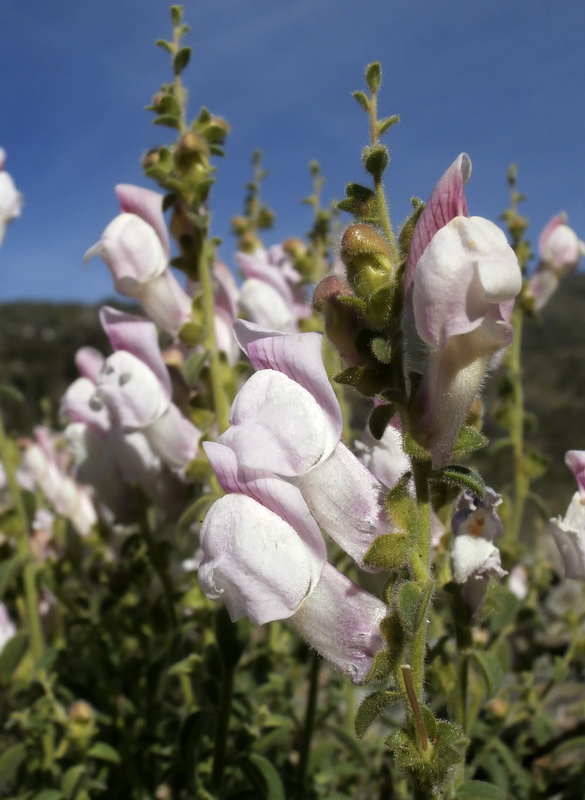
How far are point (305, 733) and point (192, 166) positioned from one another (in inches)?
51.4

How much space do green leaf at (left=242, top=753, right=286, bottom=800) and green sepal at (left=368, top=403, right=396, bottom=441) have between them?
2.64 feet

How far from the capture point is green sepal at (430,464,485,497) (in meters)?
0.97

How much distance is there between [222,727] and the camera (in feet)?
4.91

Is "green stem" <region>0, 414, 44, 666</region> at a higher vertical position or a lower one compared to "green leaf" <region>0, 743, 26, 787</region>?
higher

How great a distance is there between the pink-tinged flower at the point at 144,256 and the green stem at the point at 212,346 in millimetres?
121

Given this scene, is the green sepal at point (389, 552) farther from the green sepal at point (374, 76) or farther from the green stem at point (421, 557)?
the green sepal at point (374, 76)

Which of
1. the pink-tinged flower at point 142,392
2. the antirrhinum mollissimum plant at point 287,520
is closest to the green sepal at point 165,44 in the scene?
the antirrhinum mollissimum plant at point 287,520

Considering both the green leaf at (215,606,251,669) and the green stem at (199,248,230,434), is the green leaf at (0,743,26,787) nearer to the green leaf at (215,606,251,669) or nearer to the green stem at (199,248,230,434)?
the green leaf at (215,606,251,669)

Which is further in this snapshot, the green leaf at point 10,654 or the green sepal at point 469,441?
the green leaf at point 10,654

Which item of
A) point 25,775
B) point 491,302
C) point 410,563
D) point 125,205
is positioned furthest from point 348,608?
point 25,775

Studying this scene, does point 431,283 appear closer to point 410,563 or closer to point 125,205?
point 410,563

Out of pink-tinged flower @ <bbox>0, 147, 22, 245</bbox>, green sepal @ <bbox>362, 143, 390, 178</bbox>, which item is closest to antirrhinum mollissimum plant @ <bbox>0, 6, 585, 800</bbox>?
green sepal @ <bbox>362, 143, 390, 178</bbox>

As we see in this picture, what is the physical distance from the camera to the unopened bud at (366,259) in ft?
3.34

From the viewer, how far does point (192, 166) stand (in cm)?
173
